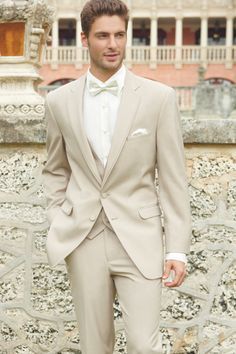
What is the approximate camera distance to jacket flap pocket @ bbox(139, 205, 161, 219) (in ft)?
9.62

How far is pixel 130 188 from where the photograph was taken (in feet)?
9.64

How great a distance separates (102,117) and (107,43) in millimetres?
264

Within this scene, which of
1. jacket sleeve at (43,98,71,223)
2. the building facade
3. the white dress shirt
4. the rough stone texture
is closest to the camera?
the white dress shirt

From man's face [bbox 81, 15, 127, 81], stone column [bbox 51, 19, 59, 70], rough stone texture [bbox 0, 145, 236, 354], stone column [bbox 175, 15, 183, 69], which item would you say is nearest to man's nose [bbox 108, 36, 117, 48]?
man's face [bbox 81, 15, 127, 81]

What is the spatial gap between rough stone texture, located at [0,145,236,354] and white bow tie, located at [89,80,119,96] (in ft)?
4.38

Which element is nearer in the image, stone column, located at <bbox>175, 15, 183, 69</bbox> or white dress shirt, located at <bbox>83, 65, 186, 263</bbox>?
white dress shirt, located at <bbox>83, 65, 186, 263</bbox>

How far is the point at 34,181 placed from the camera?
431cm

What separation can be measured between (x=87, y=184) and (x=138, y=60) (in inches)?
1722

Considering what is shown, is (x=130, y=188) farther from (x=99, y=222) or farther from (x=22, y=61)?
(x=22, y=61)

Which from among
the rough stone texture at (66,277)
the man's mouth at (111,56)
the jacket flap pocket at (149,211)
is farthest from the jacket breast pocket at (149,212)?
the rough stone texture at (66,277)

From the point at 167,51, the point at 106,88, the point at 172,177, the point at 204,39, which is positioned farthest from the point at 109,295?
the point at 204,39

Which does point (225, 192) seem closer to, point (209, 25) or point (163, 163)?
point (163, 163)

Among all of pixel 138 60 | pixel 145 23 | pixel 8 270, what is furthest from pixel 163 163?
pixel 145 23

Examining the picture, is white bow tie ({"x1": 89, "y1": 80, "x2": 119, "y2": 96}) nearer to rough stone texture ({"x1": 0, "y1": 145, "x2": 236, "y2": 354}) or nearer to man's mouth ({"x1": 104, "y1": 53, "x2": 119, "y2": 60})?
man's mouth ({"x1": 104, "y1": 53, "x2": 119, "y2": 60})
